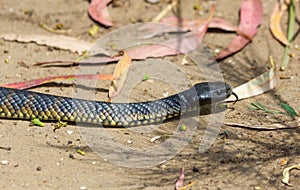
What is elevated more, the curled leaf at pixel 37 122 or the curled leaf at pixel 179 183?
the curled leaf at pixel 37 122

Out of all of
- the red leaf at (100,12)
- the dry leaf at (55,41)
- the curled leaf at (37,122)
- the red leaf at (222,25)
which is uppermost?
the red leaf at (100,12)

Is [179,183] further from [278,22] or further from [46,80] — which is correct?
[278,22]

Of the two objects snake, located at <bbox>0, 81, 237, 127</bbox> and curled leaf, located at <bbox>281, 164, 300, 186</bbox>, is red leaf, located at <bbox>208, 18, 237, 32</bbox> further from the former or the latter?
curled leaf, located at <bbox>281, 164, 300, 186</bbox>

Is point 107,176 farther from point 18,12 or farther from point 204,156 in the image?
point 18,12

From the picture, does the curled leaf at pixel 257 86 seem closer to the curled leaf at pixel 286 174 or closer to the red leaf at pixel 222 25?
the red leaf at pixel 222 25

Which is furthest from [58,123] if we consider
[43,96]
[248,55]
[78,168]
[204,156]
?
[248,55]

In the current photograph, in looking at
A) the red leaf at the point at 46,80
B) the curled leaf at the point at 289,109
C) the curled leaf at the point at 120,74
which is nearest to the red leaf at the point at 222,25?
the curled leaf at the point at 120,74

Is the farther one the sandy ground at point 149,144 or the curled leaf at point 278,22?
the curled leaf at point 278,22

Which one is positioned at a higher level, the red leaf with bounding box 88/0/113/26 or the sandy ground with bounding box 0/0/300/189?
the red leaf with bounding box 88/0/113/26

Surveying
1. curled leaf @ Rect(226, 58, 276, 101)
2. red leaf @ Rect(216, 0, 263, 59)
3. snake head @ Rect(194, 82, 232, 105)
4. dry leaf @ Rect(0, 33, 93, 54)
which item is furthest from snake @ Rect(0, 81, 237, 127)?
red leaf @ Rect(216, 0, 263, 59)
